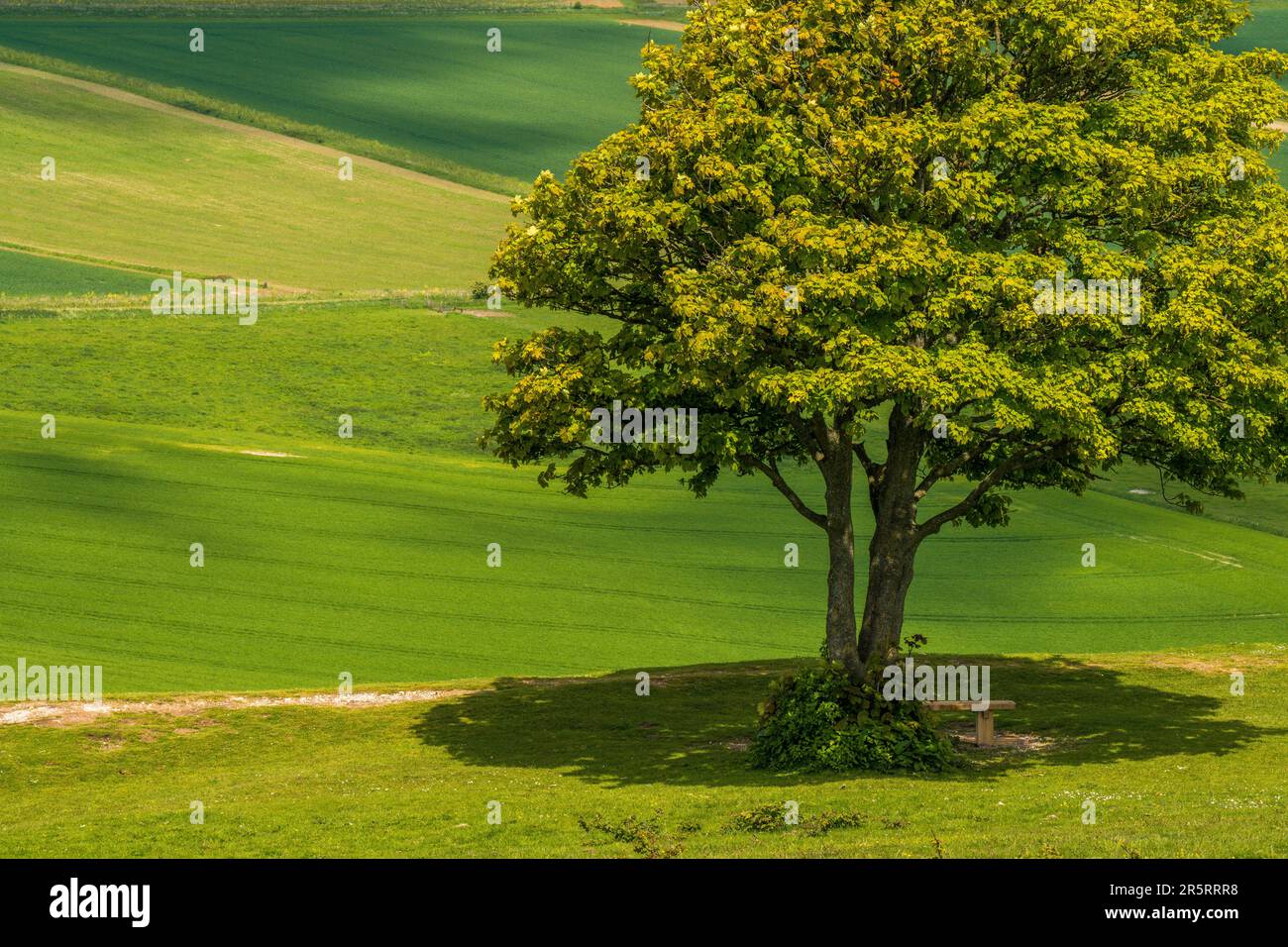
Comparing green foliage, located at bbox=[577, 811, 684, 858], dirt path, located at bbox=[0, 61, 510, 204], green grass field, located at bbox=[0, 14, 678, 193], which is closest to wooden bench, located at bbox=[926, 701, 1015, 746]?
green foliage, located at bbox=[577, 811, 684, 858]

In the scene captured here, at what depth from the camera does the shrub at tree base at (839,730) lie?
3409 cm

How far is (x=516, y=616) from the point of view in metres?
50.1

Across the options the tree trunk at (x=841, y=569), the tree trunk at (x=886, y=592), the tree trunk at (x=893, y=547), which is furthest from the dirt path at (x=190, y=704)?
the tree trunk at (x=893, y=547)

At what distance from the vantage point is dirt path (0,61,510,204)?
126 metres

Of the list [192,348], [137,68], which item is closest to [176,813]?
[192,348]

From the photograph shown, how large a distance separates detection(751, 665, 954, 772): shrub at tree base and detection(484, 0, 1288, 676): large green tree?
3.99 feet

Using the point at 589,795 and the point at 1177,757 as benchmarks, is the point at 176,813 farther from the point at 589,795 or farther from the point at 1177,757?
the point at 1177,757

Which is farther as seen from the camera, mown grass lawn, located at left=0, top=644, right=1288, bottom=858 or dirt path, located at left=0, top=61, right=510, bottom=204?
dirt path, located at left=0, top=61, right=510, bottom=204

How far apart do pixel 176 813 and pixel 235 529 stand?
973 inches

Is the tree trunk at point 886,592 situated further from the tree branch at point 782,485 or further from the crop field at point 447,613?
the crop field at point 447,613

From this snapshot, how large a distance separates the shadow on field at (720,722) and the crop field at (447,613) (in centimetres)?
15

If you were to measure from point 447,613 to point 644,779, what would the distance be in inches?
669

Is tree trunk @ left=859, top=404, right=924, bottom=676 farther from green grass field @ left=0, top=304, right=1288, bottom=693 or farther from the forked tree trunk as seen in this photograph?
green grass field @ left=0, top=304, right=1288, bottom=693

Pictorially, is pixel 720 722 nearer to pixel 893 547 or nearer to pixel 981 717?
pixel 893 547
